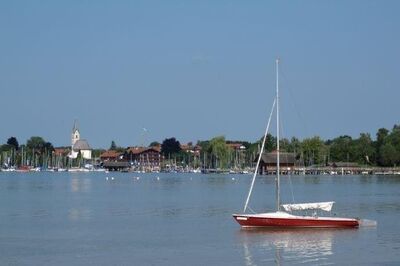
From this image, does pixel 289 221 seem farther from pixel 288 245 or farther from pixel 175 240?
pixel 175 240

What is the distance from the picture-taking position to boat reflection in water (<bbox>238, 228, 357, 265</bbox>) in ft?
Answer: 135

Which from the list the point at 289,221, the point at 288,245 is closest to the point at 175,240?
the point at 288,245

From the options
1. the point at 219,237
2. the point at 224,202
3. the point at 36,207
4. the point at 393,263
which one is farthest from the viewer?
the point at 224,202

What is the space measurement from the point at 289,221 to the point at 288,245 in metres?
6.61

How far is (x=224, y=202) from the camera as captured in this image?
8969 centimetres

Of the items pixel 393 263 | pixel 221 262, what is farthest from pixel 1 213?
pixel 393 263

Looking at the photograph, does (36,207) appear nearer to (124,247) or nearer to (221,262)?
(124,247)

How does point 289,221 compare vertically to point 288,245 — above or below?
above

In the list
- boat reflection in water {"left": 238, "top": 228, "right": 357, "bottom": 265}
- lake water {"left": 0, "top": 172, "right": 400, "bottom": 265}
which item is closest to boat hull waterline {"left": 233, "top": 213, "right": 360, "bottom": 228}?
boat reflection in water {"left": 238, "top": 228, "right": 357, "bottom": 265}

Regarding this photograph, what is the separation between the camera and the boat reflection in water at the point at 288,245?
4103cm

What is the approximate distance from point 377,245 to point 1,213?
36475 millimetres

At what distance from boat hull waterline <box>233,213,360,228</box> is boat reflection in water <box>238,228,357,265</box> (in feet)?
1.09

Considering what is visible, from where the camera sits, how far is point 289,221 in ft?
173

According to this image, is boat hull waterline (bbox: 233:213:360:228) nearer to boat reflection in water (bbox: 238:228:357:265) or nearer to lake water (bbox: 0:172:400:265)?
boat reflection in water (bbox: 238:228:357:265)
